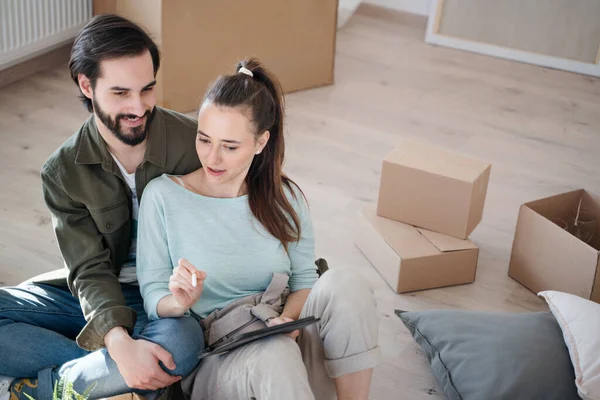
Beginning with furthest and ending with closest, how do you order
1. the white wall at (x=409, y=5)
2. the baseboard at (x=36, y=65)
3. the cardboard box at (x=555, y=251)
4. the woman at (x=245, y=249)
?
1. the white wall at (x=409, y=5)
2. the baseboard at (x=36, y=65)
3. the cardboard box at (x=555, y=251)
4. the woman at (x=245, y=249)

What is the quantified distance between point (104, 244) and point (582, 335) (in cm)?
110

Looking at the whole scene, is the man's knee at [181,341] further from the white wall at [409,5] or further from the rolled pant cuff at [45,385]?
the white wall at [409,5]

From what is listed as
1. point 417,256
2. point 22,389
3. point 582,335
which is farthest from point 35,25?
Result: point 582,335

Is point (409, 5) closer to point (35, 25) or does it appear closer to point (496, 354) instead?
point (35, 25)

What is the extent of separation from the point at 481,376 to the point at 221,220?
0.72 m

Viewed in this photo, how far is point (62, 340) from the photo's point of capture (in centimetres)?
178

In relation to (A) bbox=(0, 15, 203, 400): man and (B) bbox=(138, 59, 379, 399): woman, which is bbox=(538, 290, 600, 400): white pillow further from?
(A) bbox=(0, 15, 203, 400): man

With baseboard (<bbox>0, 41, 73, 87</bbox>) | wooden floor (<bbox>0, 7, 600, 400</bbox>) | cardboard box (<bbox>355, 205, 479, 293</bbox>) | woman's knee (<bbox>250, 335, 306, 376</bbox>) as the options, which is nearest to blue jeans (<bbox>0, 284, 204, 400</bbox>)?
woman's knee (<bbox>250, 335, 306, 376</bbox>)

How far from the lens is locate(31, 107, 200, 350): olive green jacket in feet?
5.52

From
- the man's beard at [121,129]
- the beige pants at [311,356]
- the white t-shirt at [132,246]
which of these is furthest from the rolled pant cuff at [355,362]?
the man's beard at [121,129]

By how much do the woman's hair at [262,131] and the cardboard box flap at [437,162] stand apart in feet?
2.33

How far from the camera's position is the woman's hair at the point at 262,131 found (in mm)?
1704

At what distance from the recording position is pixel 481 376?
76.4 inches

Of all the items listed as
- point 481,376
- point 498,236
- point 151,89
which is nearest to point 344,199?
point 498,236
